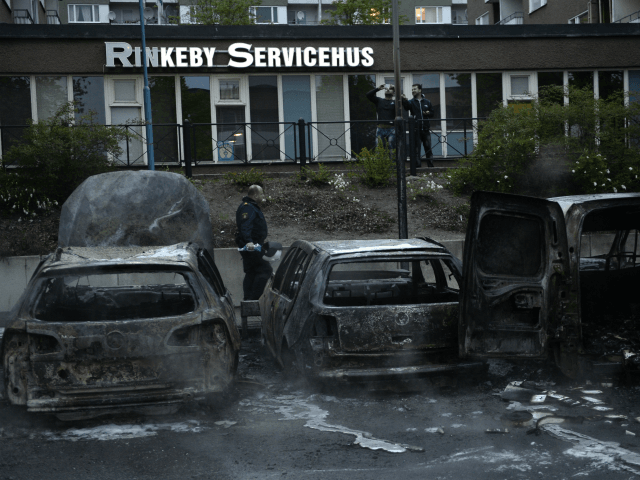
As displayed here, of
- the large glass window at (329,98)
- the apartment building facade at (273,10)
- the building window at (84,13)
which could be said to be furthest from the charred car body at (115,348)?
the building window at (84,13)

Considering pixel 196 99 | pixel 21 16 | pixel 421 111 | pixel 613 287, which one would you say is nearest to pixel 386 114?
pixel 421 111

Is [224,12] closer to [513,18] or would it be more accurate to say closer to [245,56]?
[513,18]

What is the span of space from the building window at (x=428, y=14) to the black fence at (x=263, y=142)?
37.1 m

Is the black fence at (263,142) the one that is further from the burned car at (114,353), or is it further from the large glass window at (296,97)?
the burned car at (114,353)

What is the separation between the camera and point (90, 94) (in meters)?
19.8

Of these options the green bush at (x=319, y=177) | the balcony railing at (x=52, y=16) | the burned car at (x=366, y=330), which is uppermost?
the balcony railing at (x=52, y=16)

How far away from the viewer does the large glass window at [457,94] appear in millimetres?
20984

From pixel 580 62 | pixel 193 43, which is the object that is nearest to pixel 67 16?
pixel 193 43

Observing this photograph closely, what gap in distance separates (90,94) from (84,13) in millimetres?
39384

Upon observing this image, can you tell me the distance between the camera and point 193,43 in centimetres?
1981

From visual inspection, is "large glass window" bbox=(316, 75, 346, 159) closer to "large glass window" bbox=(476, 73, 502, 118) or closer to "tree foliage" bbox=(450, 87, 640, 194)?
"large glass window" bbox=(476, 73, 502, 118)

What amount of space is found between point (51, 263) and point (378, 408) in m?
2.89

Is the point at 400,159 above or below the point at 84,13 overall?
below

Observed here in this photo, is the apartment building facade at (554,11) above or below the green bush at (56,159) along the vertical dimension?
above
